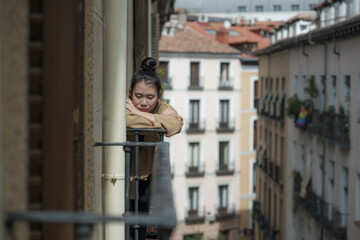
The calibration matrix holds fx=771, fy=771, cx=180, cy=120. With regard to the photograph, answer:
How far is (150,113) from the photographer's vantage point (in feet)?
17.1

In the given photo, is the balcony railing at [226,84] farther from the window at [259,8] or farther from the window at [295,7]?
the window at [259,8]

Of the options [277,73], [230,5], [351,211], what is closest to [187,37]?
[277,73]

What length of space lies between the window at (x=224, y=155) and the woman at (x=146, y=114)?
40.0 m

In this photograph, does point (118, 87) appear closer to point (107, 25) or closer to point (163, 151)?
point (107, 25)

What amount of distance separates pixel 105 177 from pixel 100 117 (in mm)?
414

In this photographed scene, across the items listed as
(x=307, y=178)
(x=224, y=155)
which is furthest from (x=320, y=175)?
(x=224, y=155)

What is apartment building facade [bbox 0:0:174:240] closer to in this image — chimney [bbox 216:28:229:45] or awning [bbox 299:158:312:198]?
awning [bbox 299:158:312:198]

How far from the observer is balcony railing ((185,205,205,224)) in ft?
139

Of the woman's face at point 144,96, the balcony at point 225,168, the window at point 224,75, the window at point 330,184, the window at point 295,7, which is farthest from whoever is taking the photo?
the window at point 295,7

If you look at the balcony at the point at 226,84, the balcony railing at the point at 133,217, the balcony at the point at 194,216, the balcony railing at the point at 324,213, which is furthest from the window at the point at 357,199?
the balcony at the point at 226,84

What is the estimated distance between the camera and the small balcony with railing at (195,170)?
43.8 meters

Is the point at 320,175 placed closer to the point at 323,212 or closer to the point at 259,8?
the point at 323,212

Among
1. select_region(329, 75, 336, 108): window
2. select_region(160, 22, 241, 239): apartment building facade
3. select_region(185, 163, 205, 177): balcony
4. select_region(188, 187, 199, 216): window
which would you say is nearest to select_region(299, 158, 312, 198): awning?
select_region(329, 75, 336, 108): window

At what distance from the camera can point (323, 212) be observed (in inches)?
993
